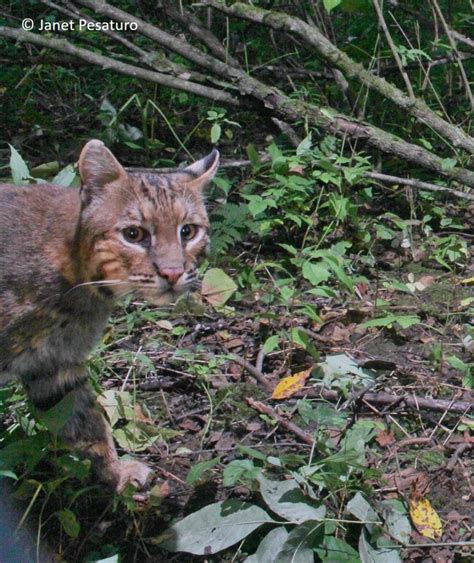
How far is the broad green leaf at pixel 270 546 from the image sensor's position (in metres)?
3.69

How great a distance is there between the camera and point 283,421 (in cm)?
455

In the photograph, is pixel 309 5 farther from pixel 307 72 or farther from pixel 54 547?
pixel 54 547

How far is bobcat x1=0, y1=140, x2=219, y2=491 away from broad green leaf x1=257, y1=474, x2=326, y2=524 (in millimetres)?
728

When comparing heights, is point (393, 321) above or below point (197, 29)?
below

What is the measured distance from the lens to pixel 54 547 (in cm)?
398

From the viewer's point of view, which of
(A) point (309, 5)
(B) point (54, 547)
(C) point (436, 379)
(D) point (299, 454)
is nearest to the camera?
(B) point (54, 547)

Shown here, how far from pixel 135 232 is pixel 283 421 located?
48.8 inches

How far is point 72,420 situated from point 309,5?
464 cm

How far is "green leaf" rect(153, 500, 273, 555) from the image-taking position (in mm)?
3791

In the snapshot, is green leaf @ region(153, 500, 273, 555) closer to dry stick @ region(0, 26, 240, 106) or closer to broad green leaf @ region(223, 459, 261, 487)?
broad green leaf @ region(223, 459, 261, 487)

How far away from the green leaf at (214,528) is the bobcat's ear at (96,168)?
4.64 ft

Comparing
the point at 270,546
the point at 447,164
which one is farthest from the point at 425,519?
the point at 447,164

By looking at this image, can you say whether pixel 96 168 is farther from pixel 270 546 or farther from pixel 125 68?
pixel 125 68

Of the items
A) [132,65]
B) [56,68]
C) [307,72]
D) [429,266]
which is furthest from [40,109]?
[429,266]
